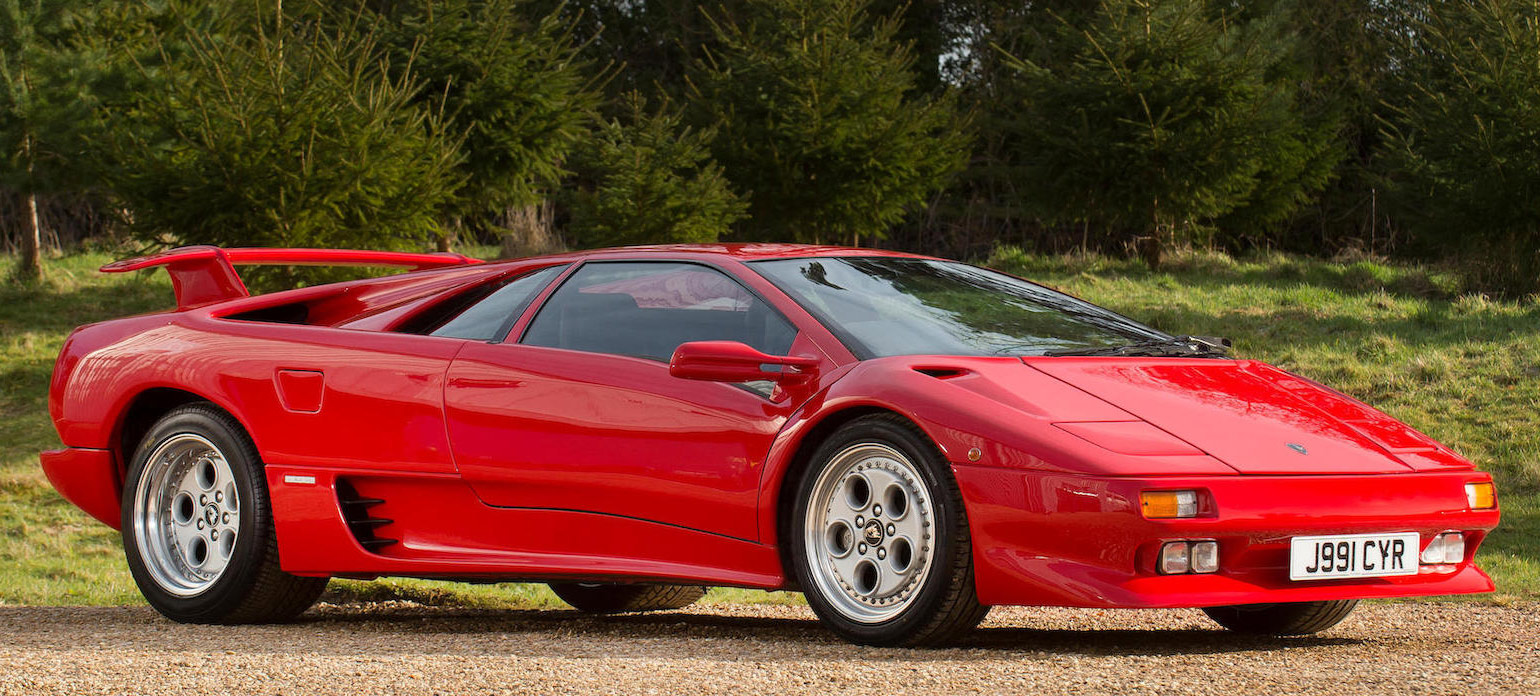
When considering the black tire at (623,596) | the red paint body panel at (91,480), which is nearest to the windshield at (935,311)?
the black tire at (623,596)

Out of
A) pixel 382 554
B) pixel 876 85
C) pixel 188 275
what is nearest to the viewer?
pixel 382 554

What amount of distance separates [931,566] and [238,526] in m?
2.66

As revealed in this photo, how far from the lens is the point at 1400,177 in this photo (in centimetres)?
2156

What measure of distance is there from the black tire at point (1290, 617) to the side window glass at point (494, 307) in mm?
2541

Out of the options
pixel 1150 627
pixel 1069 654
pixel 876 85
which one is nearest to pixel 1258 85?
pixel 876 85

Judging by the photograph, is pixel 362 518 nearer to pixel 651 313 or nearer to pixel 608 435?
pixel 608 435

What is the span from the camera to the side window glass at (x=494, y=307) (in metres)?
5.39

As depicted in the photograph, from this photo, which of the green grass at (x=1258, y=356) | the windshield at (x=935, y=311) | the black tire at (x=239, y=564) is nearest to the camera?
the windshield at (x=935, y=311)

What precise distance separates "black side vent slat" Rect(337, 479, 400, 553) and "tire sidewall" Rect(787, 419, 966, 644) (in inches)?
65.3

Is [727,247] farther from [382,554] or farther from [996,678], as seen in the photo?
[996,678]

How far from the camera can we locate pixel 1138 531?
3.99 meters

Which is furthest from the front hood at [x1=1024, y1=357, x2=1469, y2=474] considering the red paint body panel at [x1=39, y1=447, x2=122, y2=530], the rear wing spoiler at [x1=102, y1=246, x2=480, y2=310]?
the red paint body panel at [x1=39, y1=447, x2=122, y2=530]

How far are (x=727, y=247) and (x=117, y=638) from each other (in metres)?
2.29

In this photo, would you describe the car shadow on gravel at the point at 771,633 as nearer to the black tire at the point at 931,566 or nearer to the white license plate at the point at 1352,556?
the black tire at the point at 931,566
